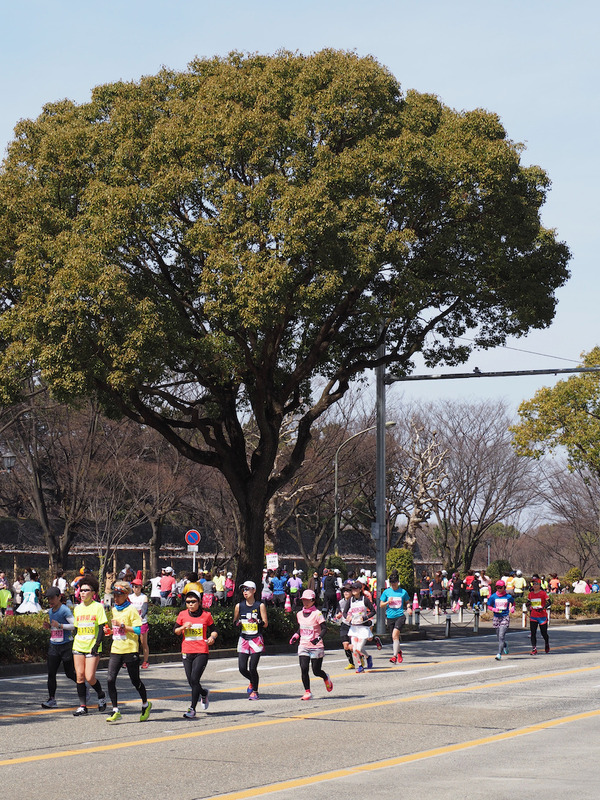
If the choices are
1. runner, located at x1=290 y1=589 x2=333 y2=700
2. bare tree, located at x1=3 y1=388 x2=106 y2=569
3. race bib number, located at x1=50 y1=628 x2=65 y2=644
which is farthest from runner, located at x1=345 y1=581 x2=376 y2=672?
bare tree, located at x1=3 y1=388 x2=106 y2=569

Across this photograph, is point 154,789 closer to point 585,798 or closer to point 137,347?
point 585,798

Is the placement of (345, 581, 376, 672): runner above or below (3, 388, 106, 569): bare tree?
below

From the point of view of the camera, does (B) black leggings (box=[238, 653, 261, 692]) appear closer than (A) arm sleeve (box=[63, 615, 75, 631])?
No

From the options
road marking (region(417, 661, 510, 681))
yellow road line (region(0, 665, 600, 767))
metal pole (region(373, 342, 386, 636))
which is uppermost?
metal pole (region(373, 342, 386, 636))

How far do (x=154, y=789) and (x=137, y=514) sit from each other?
36077mm

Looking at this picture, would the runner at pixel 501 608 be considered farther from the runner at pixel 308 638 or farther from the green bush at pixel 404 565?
the green bush at pixel 404 565

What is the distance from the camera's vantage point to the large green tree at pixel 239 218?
70.5 feet

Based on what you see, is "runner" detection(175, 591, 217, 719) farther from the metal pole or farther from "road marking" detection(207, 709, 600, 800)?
the metal pole

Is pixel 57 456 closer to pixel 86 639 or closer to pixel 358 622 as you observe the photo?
pixel 358 622

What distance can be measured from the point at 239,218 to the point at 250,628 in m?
10.3

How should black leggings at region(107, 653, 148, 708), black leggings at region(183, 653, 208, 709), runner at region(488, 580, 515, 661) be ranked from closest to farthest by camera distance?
1. black leggings at region(107, 653, 148, 708)
2. black leggings at region(183, 653, 208, 709)
3. runner at region(488, 580, 515, 661)

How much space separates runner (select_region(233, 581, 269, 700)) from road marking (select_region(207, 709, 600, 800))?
3828mm

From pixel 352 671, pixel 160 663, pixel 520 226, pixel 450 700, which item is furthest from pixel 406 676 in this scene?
pixel 520 226

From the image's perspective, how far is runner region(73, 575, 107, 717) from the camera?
42.5 feet
